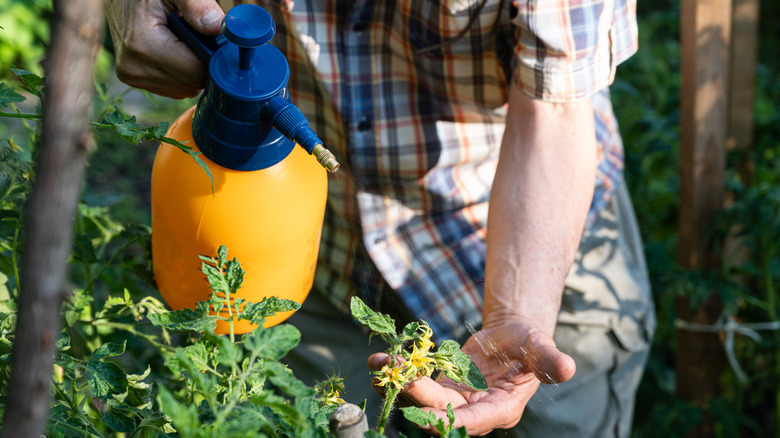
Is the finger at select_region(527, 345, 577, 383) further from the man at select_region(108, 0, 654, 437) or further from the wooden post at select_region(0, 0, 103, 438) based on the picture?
the wooden post at select_region(0, 0, 103, 438)

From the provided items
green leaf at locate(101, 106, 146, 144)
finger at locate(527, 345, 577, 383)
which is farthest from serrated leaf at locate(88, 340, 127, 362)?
finger at locate(527, 345, 577, 383)

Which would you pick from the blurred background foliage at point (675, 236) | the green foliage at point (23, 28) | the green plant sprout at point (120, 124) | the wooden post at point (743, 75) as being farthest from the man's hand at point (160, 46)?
the green foliage at point (23, 28)

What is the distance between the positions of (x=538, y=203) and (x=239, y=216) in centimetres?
55

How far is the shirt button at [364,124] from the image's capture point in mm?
1437

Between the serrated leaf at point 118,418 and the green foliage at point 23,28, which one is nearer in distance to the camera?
the serrated leaf at point 118,418

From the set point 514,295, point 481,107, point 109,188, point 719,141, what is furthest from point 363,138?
point 109,188

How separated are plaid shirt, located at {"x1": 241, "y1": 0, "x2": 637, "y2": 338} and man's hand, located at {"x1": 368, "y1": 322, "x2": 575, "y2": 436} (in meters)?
0.36

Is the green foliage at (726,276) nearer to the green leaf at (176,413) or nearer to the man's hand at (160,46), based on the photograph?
the man's hand at (160,46)

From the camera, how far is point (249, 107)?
876mm

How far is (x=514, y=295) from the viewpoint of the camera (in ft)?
4.01

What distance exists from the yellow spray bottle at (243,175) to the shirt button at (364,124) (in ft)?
1.42

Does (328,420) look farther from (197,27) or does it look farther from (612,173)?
(612,173)

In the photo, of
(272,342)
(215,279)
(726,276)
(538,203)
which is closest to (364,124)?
(538,203)

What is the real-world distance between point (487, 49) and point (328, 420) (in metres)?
0.91
